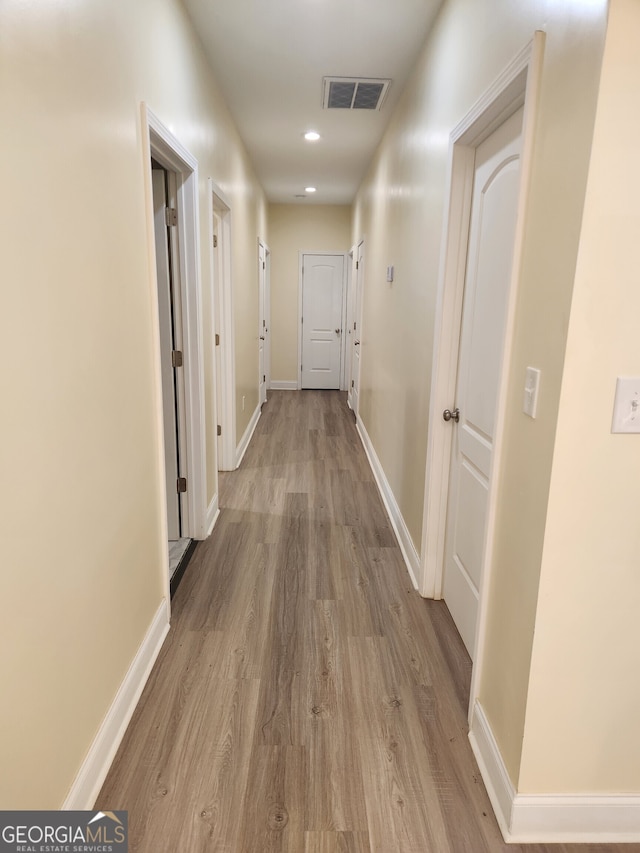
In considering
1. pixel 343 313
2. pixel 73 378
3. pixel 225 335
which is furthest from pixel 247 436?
pixel 73 378

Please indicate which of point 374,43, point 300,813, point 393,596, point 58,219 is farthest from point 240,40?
point 300,813

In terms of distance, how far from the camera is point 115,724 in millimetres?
1722

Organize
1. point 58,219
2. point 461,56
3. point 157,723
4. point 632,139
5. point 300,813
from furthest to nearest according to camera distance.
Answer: point 461,56, point 157,723, point 300,813, point 58,219, point 632,139

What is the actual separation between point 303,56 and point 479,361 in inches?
85.7

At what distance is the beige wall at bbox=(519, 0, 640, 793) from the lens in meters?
1.15

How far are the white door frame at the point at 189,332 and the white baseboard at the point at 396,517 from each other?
46.2 inches

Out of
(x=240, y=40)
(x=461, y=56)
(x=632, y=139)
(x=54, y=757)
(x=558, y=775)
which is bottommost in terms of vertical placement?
(x=558, y=775)

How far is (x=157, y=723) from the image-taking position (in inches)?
72.6

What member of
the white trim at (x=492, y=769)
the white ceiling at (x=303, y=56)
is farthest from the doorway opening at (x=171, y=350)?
the white trim at (x=492, y=769)

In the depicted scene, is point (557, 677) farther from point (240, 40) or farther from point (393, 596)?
point (240, 40)

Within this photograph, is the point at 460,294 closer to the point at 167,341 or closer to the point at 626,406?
the point at 626,406

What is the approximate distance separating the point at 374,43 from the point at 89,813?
3.47 meters

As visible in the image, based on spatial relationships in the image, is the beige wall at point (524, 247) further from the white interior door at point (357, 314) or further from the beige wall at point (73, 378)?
the white interior door at point (357, 314)

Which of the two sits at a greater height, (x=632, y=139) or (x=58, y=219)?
(x=632, y=139)
